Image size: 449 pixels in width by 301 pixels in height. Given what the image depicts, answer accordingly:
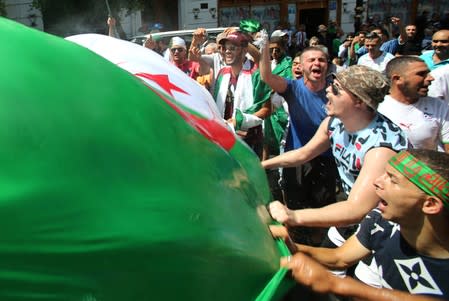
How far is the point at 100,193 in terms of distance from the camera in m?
1.13

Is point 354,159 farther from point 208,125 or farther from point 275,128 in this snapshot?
point 275,128

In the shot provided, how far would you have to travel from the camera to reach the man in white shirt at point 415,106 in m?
3.31

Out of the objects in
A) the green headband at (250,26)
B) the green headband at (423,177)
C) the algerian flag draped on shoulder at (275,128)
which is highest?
the green headband at (250,26)

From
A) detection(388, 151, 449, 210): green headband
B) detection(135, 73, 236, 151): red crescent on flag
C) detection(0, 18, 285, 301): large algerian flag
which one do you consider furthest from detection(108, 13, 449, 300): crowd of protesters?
detection(0, 18, 285, 301): large algerian flag

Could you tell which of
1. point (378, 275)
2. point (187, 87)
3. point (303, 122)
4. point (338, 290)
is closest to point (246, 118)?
point (303, 122)

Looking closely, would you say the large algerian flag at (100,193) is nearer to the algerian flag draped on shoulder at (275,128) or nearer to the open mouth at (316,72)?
the open mouth at (316,72)

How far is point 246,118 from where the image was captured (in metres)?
3.44

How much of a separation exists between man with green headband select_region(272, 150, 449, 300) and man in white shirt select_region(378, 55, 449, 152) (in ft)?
5.38

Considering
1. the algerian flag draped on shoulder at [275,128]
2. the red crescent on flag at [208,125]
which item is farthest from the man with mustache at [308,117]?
the red crescent on flag at [208,125]

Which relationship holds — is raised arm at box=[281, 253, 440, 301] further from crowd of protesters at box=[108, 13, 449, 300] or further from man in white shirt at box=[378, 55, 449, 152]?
man in white shirt at box=[378, 55, 449, 152]

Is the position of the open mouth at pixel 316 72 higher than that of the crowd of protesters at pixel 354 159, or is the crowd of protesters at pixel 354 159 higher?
the open mouth at pixel 316 72

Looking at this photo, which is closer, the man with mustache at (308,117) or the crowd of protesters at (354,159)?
the crowd of protesters at (354,159)

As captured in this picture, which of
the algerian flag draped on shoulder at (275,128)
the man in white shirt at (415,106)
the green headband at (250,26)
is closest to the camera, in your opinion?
the man in white shirt at (415,106)

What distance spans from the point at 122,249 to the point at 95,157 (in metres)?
0.22
